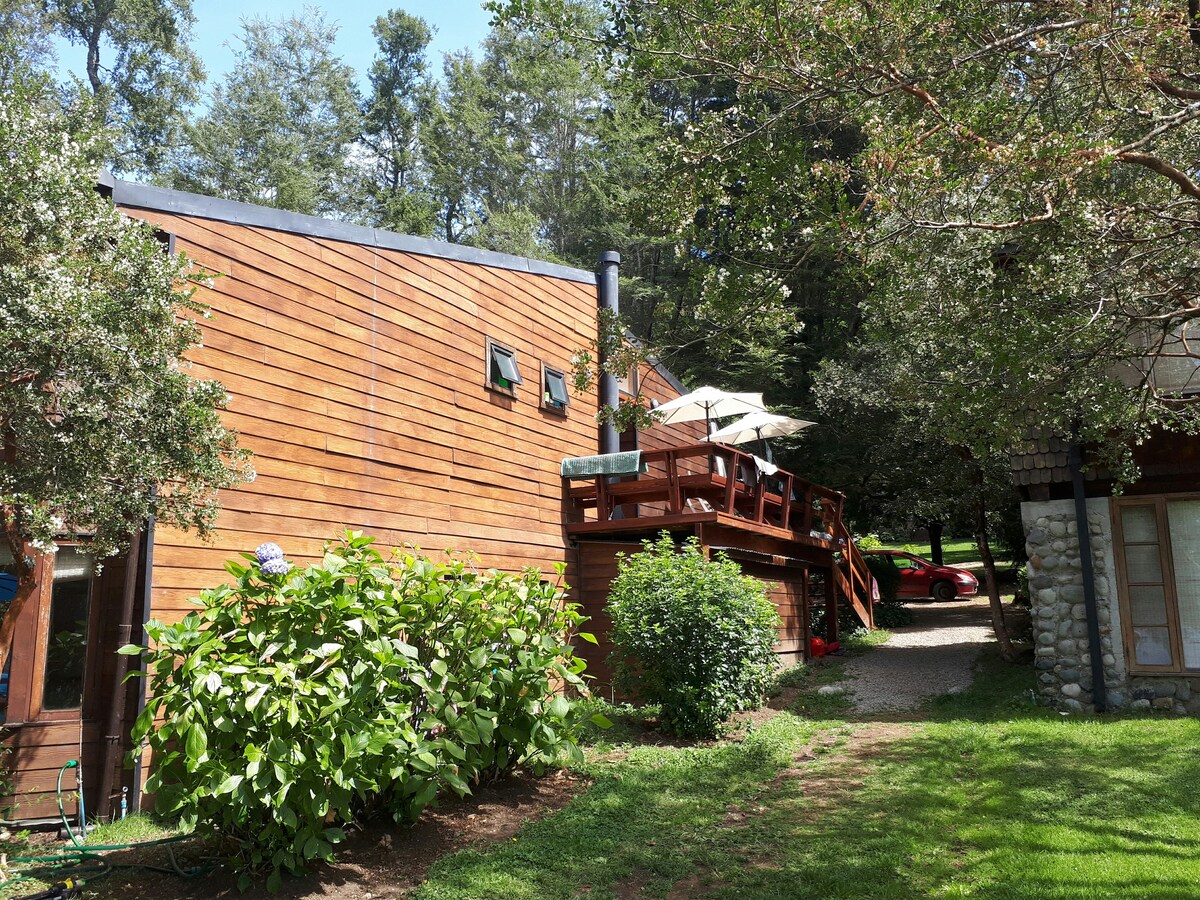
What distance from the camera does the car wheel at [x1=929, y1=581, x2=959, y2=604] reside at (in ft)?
72.2

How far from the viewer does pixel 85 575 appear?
691 centimetres

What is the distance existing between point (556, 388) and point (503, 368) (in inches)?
51.6

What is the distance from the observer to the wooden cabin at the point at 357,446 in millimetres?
6680

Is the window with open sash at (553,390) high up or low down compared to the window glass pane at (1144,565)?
up

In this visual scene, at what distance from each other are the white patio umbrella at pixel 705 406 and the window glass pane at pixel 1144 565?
5200 millimetres

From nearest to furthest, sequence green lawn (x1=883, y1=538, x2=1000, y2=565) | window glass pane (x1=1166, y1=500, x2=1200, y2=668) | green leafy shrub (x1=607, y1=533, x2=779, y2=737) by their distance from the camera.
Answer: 1. green leafy shrub (x1=607, y1=533, x2=779, y2=737)
2. window glass pane (x1=1166, y1=500, x2=1200, y2=668)
3. green lawn (x1=883, y1=538, x2=1000, y2=565)

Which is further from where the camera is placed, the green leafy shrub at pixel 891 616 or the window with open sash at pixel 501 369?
the green leafy shrub at pixel 891 616

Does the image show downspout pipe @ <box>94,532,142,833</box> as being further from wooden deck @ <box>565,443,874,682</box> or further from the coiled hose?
wooden deck @ <box>565,443,874,682</box>

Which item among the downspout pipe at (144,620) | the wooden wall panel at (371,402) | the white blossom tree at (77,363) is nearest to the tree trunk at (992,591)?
the wooden wall panel at (371,402)

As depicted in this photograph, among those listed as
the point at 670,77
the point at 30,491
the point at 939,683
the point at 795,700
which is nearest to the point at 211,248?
the point at 30,491

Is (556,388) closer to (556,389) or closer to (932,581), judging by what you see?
(556,389)

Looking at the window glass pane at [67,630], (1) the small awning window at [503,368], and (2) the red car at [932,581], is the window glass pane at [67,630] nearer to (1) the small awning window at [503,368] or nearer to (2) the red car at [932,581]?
(1) the small awning window at [503,368]

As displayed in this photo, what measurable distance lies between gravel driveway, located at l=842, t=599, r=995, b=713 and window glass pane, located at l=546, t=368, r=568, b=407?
536cm

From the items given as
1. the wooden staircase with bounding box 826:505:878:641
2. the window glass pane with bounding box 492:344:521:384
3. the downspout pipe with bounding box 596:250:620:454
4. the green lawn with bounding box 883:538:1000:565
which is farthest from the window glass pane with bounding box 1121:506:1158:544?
the green lawn with bounding box 883:538:1000:565
